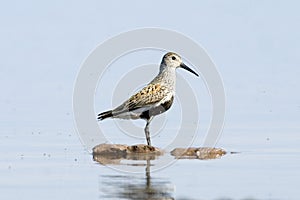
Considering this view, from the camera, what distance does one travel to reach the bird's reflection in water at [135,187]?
42.3 feet

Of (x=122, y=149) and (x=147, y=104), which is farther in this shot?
(x=147, y=104)

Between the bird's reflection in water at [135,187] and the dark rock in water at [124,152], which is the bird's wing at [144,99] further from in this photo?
the bird's reflection in water at [135,187]

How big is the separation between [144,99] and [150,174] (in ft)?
8.44

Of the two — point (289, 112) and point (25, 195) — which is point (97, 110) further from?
point (25, 195)

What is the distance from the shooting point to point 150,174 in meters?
14.5

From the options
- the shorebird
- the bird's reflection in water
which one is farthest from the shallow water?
the shorebird

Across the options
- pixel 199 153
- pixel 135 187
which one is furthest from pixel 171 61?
pixel 135 187

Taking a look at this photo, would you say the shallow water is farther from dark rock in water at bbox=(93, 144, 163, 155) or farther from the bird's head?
the bird's head

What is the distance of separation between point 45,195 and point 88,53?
59.7ft

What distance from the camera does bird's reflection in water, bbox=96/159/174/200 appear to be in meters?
12.9

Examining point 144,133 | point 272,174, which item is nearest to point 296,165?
point 272,174

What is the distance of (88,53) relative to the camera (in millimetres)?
30938

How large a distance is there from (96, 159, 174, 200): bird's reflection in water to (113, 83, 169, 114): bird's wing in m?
2.41

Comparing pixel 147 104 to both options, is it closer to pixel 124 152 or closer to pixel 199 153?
pixel 124 152
